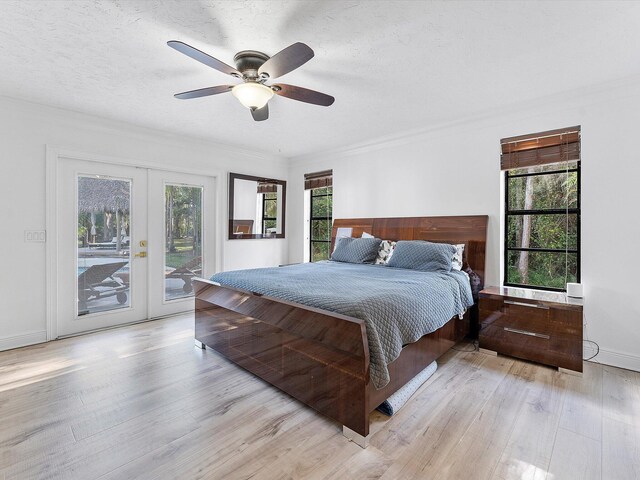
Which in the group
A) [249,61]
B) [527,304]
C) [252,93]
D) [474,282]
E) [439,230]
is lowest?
[527,304]

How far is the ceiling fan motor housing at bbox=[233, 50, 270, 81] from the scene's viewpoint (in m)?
2.22

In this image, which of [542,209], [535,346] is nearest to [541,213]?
[542,209]

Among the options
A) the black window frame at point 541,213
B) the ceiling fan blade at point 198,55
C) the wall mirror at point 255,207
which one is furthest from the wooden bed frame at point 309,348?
the wall mirror at point 255,207

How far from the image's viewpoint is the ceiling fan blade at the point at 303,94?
2311mm

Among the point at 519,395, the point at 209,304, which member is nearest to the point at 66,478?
the point at 209,304

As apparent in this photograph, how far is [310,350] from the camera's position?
1993mm

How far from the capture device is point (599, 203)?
2.85 m

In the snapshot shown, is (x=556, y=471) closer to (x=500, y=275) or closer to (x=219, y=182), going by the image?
(x=500, y=275)

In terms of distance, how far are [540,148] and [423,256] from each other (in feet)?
5.26

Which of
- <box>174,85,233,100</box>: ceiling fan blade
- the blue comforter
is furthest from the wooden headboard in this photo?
<box>174,85,233,100</box>: ceiling fan blade

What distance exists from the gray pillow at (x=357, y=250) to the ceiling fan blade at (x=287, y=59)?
242 centimetres

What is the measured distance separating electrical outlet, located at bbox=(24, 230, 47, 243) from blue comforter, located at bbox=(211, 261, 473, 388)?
6.37 feet

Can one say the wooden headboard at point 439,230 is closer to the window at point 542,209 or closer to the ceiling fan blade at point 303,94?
the window at point 542,209

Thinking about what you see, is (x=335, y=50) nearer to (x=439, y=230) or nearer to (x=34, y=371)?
(x=439, y=230)
